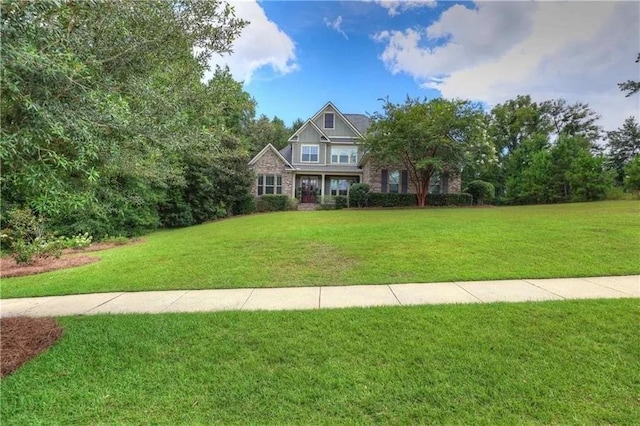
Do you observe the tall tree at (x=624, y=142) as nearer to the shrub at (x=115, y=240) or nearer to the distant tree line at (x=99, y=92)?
the distant tree line at (x=99, y=92)

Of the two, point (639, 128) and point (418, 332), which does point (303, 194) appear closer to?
point (418, 332)

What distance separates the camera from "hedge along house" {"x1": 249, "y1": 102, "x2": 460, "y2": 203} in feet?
81.9

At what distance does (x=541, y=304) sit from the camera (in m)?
4.26

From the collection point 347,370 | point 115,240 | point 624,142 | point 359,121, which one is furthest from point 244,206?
point 624,142

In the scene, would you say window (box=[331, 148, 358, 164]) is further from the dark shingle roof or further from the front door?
the dark shingle roof

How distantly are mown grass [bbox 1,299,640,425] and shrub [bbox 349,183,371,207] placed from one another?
1920cm

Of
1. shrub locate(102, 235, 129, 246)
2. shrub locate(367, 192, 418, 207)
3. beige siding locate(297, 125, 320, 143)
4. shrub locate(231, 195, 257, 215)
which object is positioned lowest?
shrub locate(102, 235, 129, 246)

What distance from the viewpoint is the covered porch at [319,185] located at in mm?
26422

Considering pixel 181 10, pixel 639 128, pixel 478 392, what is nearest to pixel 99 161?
pixel 181 10

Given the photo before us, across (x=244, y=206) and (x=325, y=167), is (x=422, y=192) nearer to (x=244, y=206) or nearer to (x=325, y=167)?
(x=325, y=167)

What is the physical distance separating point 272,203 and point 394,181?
960cm

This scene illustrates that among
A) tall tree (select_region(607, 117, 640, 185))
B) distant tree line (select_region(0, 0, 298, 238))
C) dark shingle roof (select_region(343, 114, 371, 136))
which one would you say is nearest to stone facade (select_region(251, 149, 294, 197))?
dark shingle roof (select_region(343, 114, 371, 136))

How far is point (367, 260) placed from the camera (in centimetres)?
709

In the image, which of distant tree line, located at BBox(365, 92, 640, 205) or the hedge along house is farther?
the hedge along house
